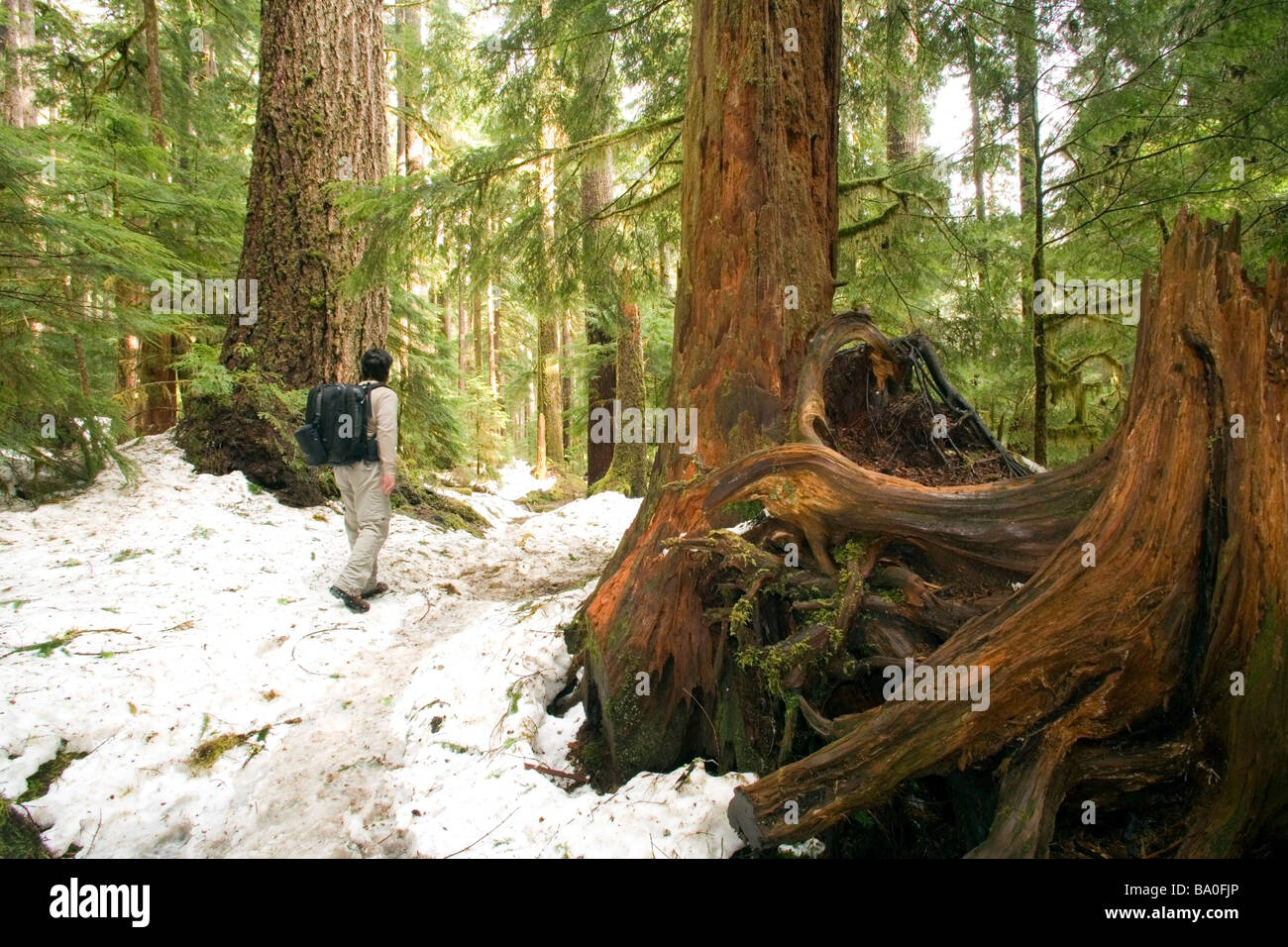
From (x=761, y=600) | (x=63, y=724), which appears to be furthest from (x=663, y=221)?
(x=63, y=724)

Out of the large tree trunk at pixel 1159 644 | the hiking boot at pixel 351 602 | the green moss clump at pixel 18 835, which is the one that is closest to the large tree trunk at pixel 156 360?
the hiking boot at pixel 351 602

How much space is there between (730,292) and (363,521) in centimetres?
367

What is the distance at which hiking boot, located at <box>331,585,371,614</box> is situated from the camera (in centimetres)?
526

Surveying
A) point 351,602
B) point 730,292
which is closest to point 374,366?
point 351,602

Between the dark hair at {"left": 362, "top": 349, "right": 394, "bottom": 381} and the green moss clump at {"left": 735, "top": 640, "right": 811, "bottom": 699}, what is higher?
the dark hair at {"left": 362, "top": 349, "right": 394, "bottom": 381}

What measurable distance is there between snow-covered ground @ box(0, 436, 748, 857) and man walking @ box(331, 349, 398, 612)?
21 cm

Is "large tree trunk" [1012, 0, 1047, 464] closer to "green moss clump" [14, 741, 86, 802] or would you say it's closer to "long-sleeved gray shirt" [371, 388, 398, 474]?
"long-sleeved gray shirt" [371, 388, 398, 474]

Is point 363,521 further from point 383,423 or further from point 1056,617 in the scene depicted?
point 1056,617

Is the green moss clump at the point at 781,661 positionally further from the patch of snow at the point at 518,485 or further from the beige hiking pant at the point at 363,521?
the patch of snow at the point at 518,485

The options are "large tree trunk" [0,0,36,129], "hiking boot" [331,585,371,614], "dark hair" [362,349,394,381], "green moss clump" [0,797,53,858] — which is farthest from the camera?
"large tree trunk" [0,0,36,129]

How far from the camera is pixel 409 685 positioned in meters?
4.17

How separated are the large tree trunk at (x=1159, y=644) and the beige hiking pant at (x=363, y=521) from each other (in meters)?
4.16

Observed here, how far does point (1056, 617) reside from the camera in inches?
87.1

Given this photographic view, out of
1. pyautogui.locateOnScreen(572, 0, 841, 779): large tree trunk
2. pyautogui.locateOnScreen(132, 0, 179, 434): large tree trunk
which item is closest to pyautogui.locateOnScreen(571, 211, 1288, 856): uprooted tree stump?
pyautogui.locateOnScreen(572, 0, 841, 779): large tree trunk
